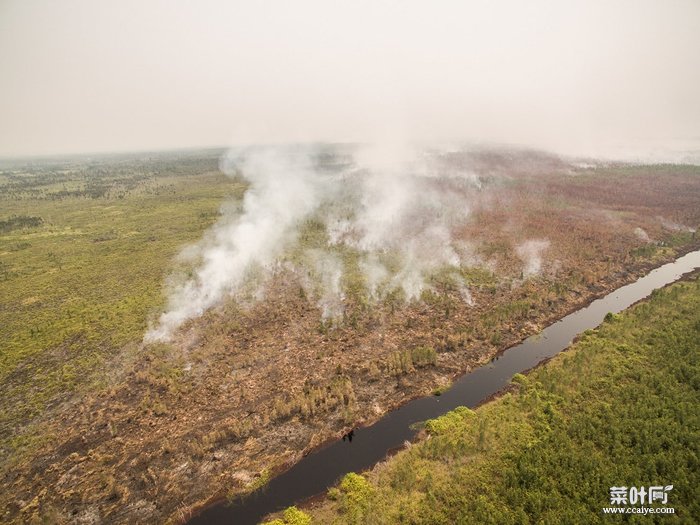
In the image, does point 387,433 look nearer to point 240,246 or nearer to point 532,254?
point 532,254

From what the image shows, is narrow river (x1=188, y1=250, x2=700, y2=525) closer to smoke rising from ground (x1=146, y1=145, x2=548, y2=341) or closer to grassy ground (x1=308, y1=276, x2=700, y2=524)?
grassy ground (x1=308, y1=276, x2=700, y2=524)

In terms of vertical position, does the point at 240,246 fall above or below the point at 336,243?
above

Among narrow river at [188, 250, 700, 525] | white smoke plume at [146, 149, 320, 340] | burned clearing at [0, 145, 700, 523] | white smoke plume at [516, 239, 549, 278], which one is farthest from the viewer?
white smoke plume at [516, 239, 549, 278]

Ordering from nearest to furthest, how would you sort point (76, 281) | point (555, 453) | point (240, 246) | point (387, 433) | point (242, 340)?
point (555, 453) → point (387, 433) → point (242, 340) → point (76, 281) → point (240, 246)

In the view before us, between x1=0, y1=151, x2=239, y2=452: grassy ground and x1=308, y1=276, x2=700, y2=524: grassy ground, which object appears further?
x1=0, y1=151, x2=239, y2=452: grassy ground

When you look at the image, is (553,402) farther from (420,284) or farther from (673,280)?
(673,280)

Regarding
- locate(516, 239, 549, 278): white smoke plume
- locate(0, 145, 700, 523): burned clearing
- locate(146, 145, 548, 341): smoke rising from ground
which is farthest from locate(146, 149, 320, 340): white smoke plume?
locate(516, 239, 549, 278): white smoke plume

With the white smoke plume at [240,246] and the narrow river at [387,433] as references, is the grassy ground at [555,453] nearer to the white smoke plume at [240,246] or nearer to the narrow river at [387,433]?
the narrow river at [387,433]

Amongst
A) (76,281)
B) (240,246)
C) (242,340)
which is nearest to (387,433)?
(242,340)
